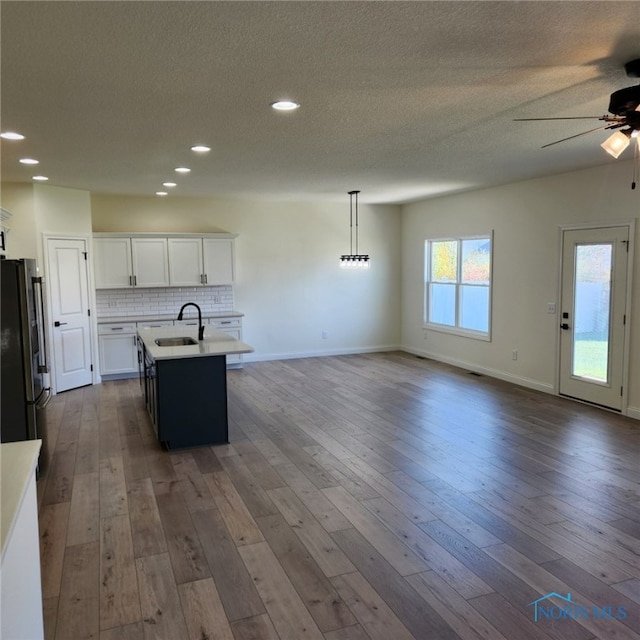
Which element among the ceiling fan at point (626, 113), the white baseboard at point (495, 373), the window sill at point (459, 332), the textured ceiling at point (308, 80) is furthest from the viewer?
the window sill at point (459, 332)

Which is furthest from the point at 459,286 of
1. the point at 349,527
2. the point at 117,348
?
the point at 349,527

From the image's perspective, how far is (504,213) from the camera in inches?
266

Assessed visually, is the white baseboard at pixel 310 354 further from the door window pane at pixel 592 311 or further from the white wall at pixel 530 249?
the door window pane at pixel 592 311

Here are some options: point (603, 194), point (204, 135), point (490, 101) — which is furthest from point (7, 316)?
point (603, 194)

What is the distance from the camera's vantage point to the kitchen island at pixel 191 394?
438 cm

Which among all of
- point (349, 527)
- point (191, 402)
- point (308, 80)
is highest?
point (308, 80)

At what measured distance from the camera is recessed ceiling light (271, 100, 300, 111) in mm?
3189

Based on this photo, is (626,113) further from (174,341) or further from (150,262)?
(150,262)

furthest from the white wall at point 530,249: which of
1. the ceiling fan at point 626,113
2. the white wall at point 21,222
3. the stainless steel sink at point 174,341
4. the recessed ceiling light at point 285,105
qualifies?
the white wall at point 21,222

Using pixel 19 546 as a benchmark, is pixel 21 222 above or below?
above

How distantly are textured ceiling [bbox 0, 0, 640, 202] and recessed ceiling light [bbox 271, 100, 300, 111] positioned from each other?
55mm

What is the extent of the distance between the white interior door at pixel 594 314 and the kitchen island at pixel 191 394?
12.3ft

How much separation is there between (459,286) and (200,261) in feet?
12.8

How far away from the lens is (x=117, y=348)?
23.5 ft
